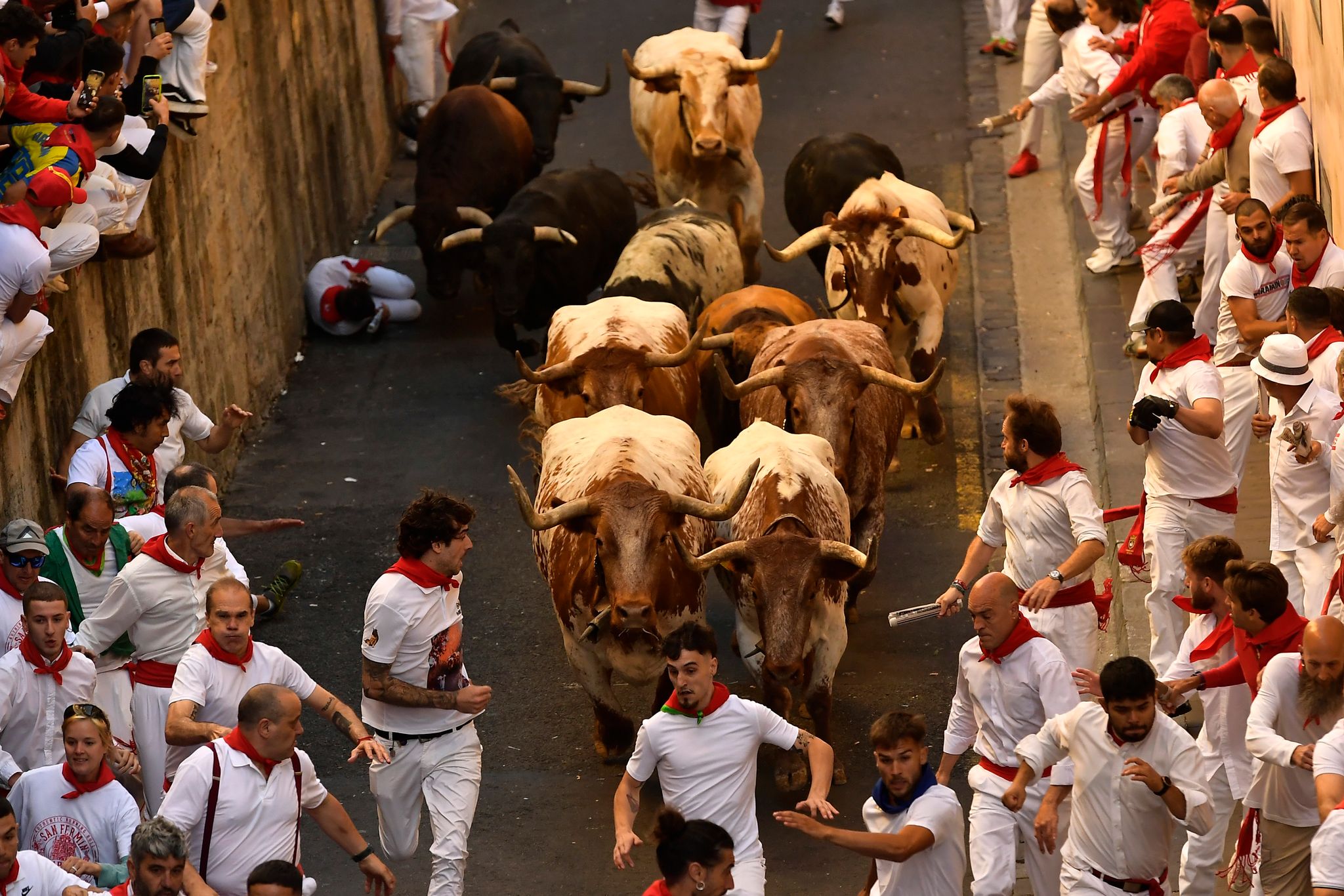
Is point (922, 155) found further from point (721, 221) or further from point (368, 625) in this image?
point (368, 625)

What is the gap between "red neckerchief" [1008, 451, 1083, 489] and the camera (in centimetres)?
880

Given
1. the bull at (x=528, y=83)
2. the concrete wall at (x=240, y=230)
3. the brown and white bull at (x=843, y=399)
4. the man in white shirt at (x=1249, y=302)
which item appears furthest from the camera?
the bull at (x=528, y=83)

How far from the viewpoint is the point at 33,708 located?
8148 millimetres

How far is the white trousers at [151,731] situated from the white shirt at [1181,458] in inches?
178

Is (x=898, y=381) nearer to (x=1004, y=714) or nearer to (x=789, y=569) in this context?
(x=789, y=569)

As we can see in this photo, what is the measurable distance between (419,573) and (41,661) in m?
1.53

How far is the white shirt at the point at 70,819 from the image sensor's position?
24.3 ft

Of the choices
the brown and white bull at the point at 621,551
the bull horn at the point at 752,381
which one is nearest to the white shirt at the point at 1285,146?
the bull horn at the point at 752,381

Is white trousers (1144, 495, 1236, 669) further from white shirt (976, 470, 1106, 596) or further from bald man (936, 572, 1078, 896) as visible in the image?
bald man (936, 572, 1078, 896)

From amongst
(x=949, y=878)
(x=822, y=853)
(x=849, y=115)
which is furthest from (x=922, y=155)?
(x=949, y=878)

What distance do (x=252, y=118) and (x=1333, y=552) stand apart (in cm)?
912

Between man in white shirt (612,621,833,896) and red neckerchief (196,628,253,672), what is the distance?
1644 millimetres

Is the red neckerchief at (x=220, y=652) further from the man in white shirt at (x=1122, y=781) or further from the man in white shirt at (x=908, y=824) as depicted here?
the man in white shirt at (x=1122, y=781)

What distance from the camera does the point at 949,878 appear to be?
7121 mm
